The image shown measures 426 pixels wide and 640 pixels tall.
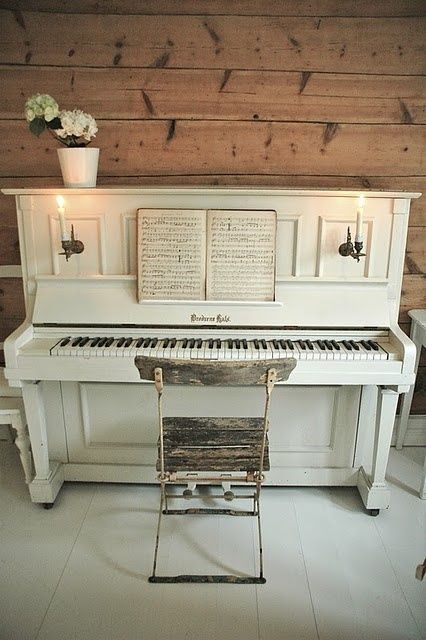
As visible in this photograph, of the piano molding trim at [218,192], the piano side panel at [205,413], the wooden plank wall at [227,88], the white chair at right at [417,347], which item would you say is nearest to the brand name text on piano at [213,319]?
the piano side panel at [205,413]

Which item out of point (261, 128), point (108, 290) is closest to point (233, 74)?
point (261, 128)

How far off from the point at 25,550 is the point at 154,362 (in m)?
1.05

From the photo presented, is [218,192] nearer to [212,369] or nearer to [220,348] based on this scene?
[220,348]

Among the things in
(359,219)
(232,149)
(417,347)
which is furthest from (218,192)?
(417,347)

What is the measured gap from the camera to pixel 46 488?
2223 mm

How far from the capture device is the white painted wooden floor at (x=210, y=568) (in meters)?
1.69

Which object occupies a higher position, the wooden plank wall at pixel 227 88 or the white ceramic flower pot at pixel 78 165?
the wooden plank wall at pixel 227 88

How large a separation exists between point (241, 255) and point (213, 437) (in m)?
0.74

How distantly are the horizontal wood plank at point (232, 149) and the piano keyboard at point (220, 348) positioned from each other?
0.86 meters

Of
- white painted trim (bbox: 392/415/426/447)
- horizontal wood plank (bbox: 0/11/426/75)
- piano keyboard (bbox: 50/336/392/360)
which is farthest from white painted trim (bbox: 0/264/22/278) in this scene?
white painted trim (bbox: 392/415/426/447)

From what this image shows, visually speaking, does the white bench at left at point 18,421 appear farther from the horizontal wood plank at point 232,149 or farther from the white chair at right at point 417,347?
the white chair at right at point 417,347

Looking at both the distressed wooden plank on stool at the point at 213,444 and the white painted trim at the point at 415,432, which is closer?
the distressed wooden plank on stool at the point at 213,444

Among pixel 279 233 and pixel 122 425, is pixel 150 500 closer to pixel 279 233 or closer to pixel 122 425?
pixel 122 425

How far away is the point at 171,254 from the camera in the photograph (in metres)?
2.13
